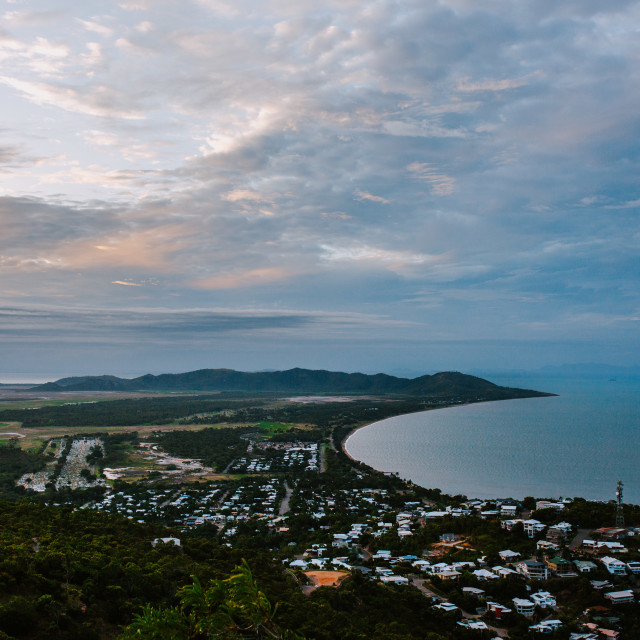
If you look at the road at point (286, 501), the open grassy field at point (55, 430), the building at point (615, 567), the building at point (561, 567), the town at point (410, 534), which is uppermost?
the building at point (615, 567)

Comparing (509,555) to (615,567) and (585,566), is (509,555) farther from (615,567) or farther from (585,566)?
(615,567)

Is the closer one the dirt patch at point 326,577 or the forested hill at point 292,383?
the dirt patch at point 326,577

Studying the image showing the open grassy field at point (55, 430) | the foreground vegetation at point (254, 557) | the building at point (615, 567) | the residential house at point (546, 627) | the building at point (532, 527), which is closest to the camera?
the foreground vegetation at point (254, 557)

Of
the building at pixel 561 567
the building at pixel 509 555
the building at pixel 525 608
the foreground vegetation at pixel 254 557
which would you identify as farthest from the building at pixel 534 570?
the building at pixel 525 608

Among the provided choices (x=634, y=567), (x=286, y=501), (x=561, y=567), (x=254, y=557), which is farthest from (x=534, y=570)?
(x=286, y=501)

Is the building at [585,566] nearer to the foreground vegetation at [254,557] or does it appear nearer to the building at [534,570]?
the foreground vegetation at [254,557]

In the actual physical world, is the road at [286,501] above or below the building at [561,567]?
below

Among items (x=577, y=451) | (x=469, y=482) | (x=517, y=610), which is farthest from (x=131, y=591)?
(x=577, y=451)
